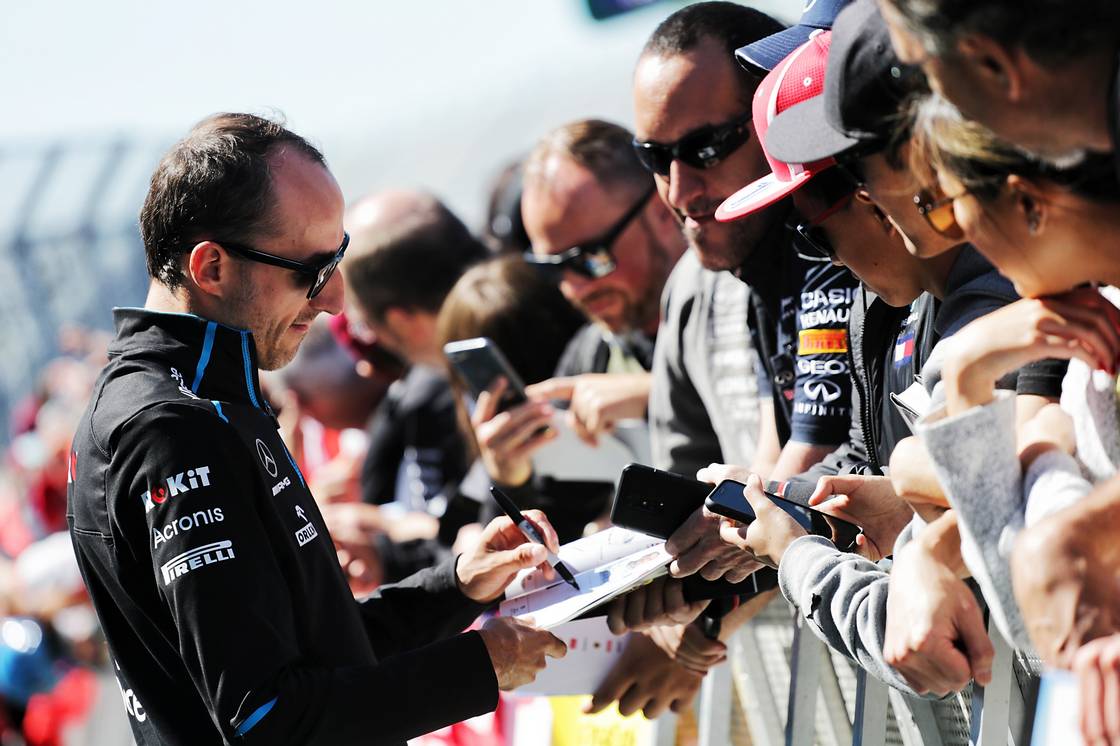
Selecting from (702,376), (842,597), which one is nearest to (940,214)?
(842,597)

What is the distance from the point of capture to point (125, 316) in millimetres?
2561

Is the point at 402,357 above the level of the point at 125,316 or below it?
below

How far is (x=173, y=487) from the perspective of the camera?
2.25 metres

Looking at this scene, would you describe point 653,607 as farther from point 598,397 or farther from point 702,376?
point 598,397

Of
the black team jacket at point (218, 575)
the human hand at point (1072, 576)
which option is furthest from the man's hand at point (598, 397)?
the human hand at point (1072, 576)

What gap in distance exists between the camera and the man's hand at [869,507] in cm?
252

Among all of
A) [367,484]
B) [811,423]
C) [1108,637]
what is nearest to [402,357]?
[367,484]

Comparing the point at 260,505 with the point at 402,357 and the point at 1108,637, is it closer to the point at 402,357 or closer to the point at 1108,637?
the point at 1108,637

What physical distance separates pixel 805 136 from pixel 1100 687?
1.11 metres

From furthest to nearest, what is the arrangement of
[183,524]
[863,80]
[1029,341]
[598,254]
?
[598,254] < [183,524] < [863,80] < [1029,341]

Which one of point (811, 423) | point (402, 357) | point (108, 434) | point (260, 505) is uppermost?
point (108, 434)

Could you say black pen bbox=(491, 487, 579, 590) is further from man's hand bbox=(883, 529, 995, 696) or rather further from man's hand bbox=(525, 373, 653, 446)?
man's hand bbox=(525, 373, 653, 446)

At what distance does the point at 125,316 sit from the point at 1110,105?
177cm

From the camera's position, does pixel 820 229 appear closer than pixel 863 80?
No
